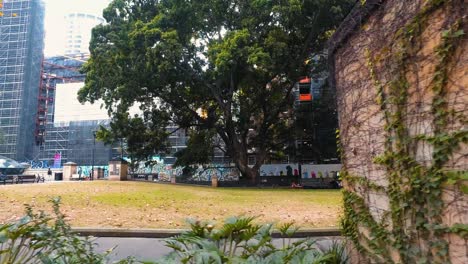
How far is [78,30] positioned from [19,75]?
157 ft

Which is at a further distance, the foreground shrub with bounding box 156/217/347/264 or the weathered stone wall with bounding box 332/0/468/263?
the foreground shrub with bounding box 156/217/347/264

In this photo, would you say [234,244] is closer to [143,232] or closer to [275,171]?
[143,232]

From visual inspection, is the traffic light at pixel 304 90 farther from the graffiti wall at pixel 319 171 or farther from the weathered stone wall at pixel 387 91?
the weathered stone wall at pixel 387 91

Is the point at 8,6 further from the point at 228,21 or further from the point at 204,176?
the point at 228,21

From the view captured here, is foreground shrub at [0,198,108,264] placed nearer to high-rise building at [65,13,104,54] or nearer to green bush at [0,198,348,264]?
green bush at [0,198,348,264]

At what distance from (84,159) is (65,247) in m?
52.2

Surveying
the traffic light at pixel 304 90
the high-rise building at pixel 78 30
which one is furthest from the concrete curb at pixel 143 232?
the high-rise building at pixel 78 30

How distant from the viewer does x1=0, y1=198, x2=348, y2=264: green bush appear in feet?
7.51

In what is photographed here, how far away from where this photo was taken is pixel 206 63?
21.6m

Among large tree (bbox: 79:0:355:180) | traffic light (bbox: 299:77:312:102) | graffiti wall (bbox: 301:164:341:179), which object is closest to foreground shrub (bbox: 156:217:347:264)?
large tree (bbox: 79:0:355:180)

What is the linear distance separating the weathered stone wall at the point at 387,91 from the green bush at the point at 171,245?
0.86m

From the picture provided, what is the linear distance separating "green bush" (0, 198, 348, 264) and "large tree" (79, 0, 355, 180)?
607 inches

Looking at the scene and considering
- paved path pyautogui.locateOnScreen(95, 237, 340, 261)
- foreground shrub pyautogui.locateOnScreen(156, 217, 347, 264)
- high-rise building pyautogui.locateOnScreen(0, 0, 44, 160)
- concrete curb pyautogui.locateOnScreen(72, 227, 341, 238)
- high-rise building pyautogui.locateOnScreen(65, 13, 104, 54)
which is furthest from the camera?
high-rise building pyautogui.locateOnScreen(65, 13, 104, 54)

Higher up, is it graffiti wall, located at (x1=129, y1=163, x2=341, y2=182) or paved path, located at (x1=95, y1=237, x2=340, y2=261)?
graffiti wall, located at (x1=129, y1=163, x2=341, y2=182)
